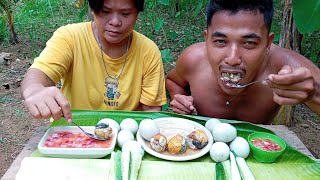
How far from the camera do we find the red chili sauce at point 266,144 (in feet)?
4.79

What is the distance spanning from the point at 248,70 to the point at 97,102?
777 millimetres

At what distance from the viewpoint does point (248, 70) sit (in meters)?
1.66

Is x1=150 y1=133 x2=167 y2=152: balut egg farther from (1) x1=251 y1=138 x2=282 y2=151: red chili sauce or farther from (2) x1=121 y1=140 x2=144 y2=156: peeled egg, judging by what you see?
(1) x1=251 y1=138 x2=282 y2=151: red chili sauce

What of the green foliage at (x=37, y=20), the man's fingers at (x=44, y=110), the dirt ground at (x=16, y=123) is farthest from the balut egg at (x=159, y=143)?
the green foliage at (x=37, y=20)

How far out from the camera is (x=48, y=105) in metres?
1.35

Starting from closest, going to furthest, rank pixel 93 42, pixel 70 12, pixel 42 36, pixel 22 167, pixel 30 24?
1. pixel 22 167
2. pixel 93 42
3. pixel 42 36
4. pixel 30 24
5. pixel 70 12

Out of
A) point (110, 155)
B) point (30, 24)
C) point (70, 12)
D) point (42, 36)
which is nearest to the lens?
point (110, 155)

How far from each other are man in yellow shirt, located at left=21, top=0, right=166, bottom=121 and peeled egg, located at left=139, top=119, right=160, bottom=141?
492 millimetres

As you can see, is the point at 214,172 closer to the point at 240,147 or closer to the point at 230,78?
the point at 240,147

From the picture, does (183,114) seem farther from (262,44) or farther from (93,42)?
(93,42)

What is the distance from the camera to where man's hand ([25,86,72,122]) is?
1.34 metres

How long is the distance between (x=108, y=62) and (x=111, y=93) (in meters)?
0.16

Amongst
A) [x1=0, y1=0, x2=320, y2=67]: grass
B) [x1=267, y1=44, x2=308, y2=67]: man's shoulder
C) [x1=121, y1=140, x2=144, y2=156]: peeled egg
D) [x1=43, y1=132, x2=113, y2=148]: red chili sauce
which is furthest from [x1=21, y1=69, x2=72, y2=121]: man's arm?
[x1=0, y1=0, x2=320, y2=67]: grass

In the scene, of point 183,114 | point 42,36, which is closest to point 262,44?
point 183,114
